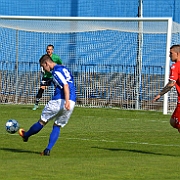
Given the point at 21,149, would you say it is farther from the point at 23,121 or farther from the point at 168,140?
the point at 23,121

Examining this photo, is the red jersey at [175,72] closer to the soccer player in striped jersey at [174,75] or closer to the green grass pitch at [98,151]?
the soccer player in striped jersey at [174,75]

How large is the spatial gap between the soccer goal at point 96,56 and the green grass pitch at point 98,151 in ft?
14.6

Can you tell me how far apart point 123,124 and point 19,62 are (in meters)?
9.13

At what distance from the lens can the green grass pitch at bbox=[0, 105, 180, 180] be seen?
10844 millimetres

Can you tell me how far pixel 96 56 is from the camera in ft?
90.0

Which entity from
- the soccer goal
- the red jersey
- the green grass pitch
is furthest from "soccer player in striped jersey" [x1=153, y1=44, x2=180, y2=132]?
the soccer goal

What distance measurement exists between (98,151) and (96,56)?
1371 centimetres

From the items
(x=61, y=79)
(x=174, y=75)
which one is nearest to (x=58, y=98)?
(x=61, y=79)

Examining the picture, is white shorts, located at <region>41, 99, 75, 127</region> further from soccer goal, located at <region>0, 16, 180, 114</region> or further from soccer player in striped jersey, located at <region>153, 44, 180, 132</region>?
soccer goal, located at <region>0, 16, 180, 114</region>

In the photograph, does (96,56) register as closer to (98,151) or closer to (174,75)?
(98,151)

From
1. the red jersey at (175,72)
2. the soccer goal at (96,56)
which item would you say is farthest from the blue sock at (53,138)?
the soccer goal at (96,56)

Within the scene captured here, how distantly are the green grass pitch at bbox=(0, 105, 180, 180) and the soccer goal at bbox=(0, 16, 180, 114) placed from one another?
14.6 feet

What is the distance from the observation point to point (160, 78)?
27.0m

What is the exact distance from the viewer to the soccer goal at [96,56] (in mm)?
26406
